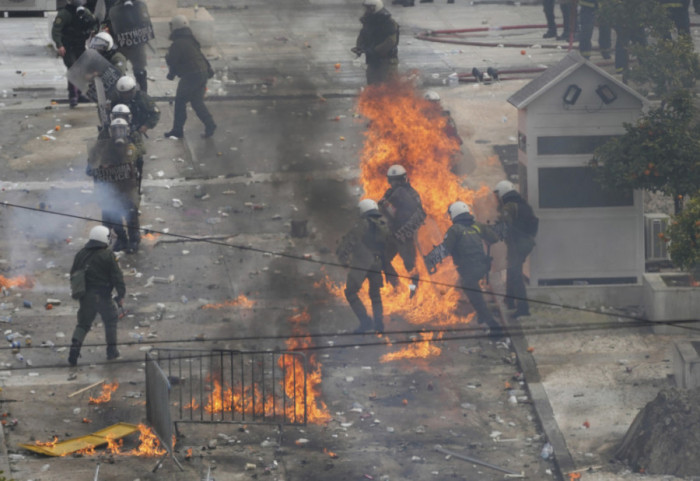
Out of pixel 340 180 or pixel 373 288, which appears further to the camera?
pixel 340 180

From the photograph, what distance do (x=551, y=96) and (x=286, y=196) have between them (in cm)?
Result: 465

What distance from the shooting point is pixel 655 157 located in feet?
54.5

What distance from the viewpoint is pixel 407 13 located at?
95.3ft

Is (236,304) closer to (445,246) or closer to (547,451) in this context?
(445,246)

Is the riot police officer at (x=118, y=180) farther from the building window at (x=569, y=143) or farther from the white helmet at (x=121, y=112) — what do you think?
the building window at (x=569, y=143)

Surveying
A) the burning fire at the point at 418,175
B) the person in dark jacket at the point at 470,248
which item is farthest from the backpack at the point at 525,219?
the burning fire at the point at 418,175

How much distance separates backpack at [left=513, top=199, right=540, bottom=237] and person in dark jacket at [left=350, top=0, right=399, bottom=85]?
572 centimetres

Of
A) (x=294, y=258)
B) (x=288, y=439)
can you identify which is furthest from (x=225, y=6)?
(x=288, y=439)

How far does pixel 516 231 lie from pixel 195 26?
1231 cm

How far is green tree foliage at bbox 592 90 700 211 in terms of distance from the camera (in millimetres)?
16500

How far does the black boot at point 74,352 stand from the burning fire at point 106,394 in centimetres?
50

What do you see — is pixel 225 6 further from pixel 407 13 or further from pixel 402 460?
pixel 402 460

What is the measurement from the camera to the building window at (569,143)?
16812 millimetres

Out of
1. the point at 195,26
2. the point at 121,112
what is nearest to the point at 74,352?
the point at 121,112
